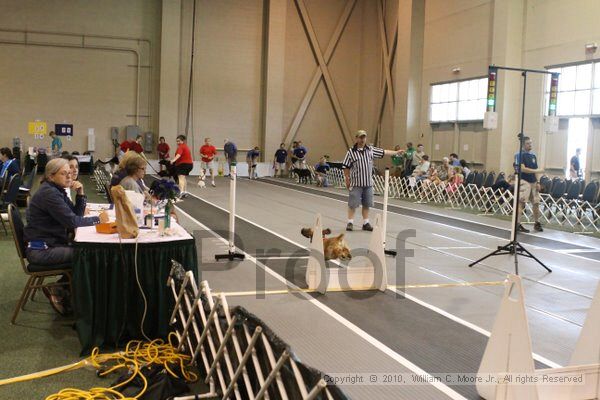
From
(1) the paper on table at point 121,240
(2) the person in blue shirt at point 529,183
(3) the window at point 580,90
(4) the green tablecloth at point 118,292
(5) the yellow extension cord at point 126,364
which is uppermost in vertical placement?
(3) the window at point 580,90

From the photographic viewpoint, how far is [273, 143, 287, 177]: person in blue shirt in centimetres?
2286

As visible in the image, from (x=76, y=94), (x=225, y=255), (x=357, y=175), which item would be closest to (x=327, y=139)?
(x=76, y=94)

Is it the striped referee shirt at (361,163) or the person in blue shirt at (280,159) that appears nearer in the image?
the striped referee shirt at (361,163)

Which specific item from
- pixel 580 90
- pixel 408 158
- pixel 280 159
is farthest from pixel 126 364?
pixel 280 159

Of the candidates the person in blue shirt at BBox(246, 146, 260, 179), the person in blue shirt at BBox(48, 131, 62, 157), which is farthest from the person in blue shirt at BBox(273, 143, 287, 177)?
the person in blue shirt at BBox(48, 131, 62, 157)

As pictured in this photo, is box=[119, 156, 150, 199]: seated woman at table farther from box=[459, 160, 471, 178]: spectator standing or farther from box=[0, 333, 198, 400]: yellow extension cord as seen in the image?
box=[459, 160, 471, 178]: spectator standing

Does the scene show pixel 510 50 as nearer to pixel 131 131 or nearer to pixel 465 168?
pixel 465 168

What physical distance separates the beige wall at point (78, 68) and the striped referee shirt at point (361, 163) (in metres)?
14.9

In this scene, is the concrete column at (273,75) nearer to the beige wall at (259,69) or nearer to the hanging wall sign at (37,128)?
the beige wall at (259,69)

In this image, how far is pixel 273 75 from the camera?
23328mm

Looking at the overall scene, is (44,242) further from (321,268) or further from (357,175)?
(357,175)

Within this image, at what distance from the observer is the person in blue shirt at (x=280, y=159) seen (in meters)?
22.9

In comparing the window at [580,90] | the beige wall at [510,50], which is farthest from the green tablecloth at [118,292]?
the beige wall at [510,50]

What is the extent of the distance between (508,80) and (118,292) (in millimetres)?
14593
